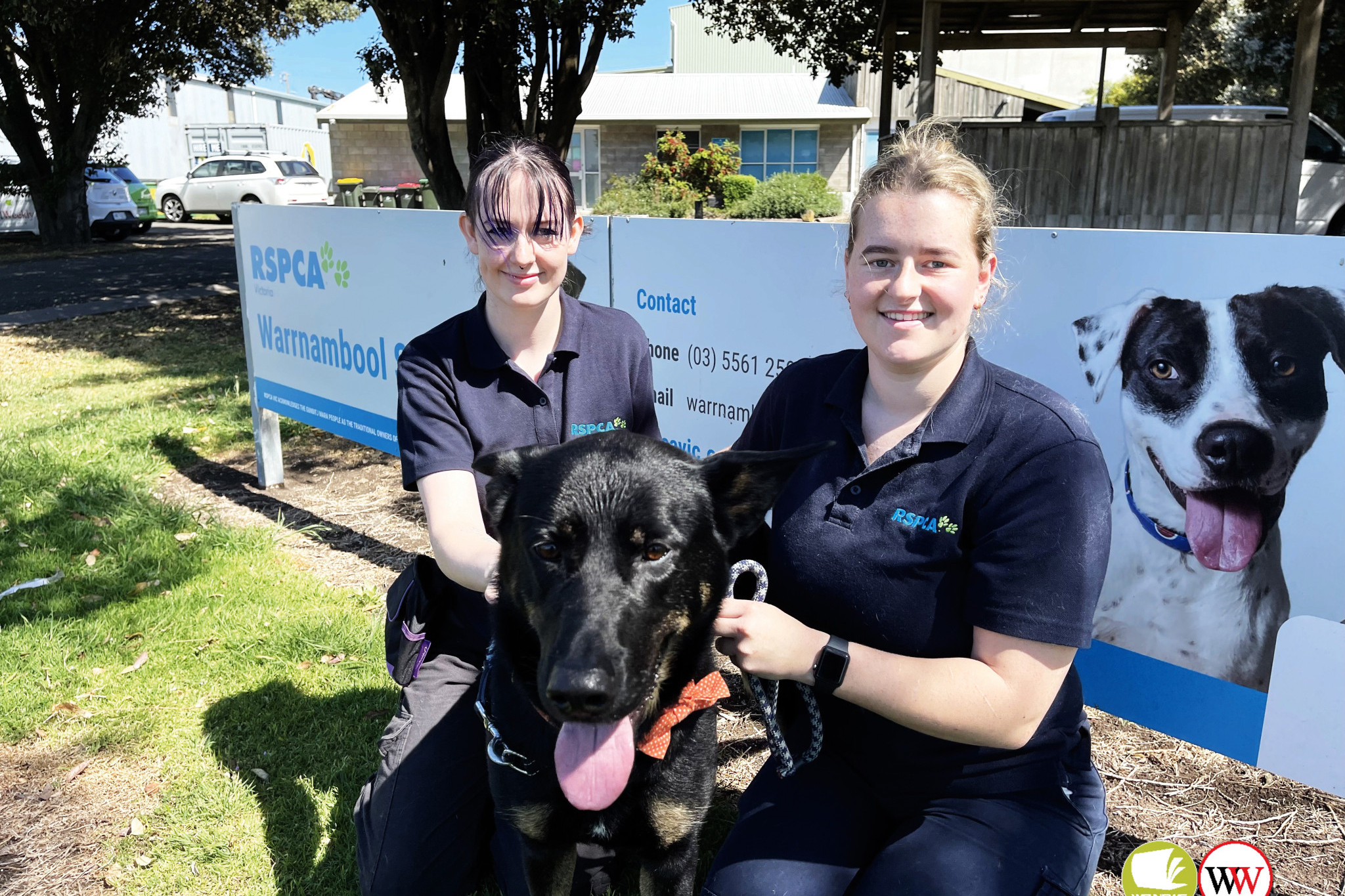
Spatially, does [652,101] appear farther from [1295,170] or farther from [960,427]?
[960,427]

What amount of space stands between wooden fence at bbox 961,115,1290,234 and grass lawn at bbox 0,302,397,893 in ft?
25.5

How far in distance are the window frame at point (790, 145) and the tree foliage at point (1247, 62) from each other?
10163 mm

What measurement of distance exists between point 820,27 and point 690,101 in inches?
798

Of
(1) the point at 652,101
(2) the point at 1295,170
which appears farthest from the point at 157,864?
(1) the point at 652,101

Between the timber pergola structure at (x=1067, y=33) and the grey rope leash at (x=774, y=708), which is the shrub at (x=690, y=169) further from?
the grey rope leash at (x=774, y=708)

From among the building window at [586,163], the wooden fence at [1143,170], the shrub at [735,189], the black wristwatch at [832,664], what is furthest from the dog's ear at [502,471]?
the building window at [586,163]

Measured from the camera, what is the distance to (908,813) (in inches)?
78.7

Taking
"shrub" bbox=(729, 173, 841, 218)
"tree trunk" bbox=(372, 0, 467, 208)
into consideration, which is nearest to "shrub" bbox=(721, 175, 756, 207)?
"shrub" bbox=(729, 173, 841, 218)

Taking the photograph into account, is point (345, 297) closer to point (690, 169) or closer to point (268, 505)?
point (268, 505)

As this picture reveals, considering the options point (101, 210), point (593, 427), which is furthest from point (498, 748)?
point (101, 210)

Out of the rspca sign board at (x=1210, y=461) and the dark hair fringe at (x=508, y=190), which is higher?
the dark hair fringe at (x=508, y=190)

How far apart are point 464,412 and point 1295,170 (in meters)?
9.71

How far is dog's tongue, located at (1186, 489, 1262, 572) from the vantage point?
2193 mm

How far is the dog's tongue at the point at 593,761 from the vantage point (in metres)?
1.74
